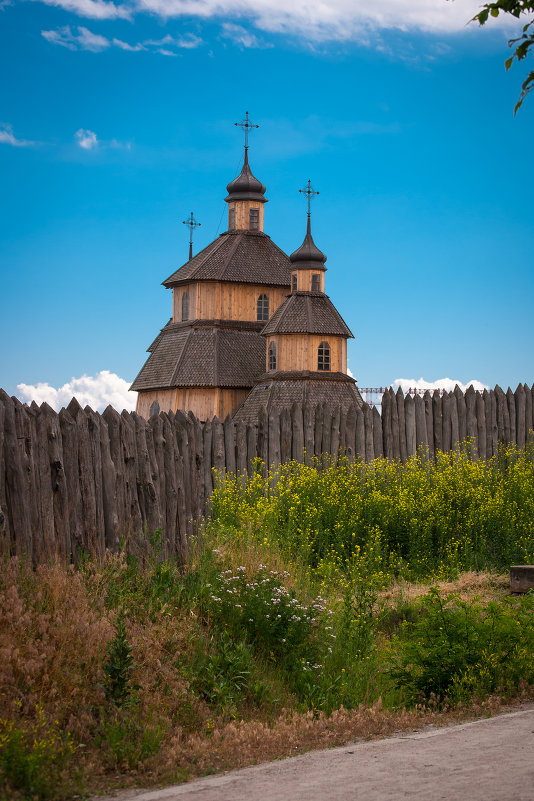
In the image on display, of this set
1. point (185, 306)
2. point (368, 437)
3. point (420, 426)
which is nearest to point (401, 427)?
point (420, 426)

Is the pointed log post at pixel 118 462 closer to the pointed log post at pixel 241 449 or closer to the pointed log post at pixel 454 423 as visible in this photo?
the pointed log post at pixel 241 449

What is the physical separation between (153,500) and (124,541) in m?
1.19

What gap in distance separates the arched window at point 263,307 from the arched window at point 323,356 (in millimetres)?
3990

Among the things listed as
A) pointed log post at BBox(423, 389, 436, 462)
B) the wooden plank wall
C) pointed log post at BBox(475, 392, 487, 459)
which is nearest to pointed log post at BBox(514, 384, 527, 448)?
pointed log post at BBox(475, 392, 487, 459)

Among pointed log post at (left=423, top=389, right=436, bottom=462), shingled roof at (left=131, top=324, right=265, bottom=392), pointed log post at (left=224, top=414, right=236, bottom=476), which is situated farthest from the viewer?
shingled roof at (left=131, top=324, right=265, bottom=392)

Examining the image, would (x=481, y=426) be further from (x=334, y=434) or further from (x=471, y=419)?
(x=334, y=434)

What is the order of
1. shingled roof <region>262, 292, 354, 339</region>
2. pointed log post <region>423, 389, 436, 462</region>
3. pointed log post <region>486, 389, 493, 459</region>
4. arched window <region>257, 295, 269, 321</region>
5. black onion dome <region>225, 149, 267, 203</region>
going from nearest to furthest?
1. pointed log post <region>423, 389, 436, 462</region>
2. pointed log post <region>486, 389, 493, 459</region>
3. shingled roof <region>262, 292, 354, 339</region>
4. arched window <region>257, 295, 269, 321</region>
5. black onion dome <region>225, 149, 267, 203</region>

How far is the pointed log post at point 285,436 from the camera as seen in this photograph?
48.8 ft

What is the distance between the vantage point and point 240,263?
38.3m

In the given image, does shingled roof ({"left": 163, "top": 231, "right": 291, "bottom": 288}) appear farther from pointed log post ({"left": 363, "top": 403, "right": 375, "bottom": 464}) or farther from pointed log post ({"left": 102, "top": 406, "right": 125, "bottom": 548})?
pointed log post ({"left": 102, "top": 406, "right": 125, "bottom": 548})

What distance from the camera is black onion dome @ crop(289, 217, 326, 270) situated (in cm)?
3603

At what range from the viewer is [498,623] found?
24.5 feet

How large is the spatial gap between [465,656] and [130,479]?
194 inches

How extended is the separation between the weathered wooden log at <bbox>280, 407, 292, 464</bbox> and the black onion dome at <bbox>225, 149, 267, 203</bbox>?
2672 cm
